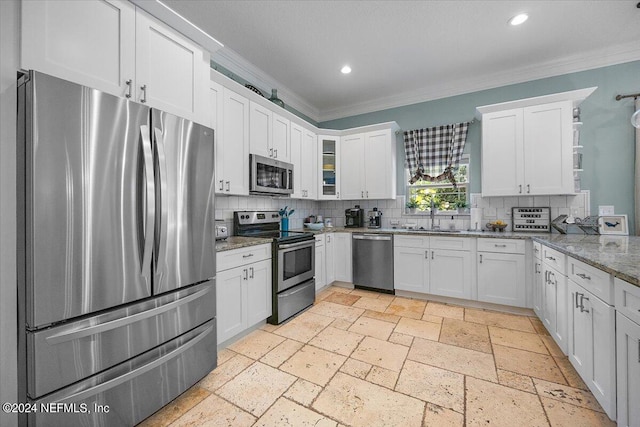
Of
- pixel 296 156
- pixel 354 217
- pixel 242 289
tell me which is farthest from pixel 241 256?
pixel 354 217

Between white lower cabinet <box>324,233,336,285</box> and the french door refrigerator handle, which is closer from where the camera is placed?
the french door refrigerator handle

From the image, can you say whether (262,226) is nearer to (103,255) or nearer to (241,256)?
(241,256)

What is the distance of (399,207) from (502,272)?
1.65 m

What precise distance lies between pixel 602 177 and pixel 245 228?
4.22m

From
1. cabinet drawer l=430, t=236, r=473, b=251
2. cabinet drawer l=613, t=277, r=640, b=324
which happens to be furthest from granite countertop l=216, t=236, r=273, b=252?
cabinet drawer l=613, t=277, r=640, b=324

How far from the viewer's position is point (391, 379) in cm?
188

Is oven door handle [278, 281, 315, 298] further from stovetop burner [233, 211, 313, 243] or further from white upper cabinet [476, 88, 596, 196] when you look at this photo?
white upper cabinet [476, 88, 596, 196]

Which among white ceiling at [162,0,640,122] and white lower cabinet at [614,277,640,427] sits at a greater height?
white ceiling at [162,0,640,122]

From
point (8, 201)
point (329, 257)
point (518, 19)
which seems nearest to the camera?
point (8, 201)

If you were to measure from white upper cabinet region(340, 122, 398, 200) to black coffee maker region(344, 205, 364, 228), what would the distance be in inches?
8.9

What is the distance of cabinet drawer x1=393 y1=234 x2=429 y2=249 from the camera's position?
342 centimetres

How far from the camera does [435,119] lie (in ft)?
13.1

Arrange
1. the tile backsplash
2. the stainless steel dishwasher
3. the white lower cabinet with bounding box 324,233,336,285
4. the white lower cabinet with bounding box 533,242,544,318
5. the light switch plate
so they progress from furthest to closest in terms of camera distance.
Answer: the white lower cabinet with bounding box 324,233,336,285
the stainless steel dishwasher
the tile backsplash
the light switch plate
the white lower cabinet with bounding box 533,242,544,318

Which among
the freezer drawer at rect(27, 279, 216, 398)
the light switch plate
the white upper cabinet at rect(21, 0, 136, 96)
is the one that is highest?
the white upper cabinet at rect(21, 0, 136, 96)
